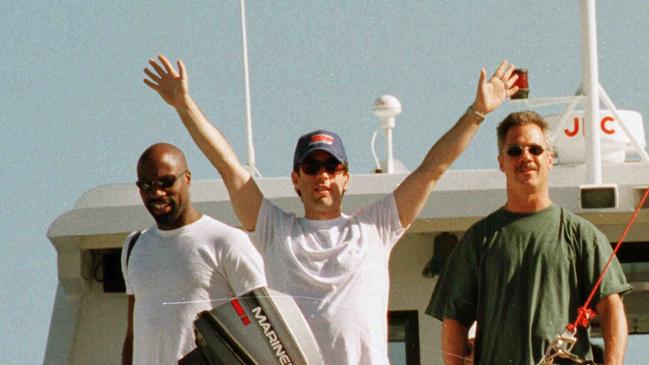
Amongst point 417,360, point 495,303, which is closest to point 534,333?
point 495,303

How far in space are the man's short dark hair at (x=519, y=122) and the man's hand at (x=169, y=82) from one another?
1.05 meters

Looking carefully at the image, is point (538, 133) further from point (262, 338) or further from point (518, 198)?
point (262, 338)

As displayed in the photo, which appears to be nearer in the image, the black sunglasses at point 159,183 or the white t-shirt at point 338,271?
the white t-shirt at point 338,271

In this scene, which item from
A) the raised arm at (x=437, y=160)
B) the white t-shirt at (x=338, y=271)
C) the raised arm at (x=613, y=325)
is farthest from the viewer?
the raised arm at (x=437, y=160)

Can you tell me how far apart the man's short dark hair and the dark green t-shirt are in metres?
0.23

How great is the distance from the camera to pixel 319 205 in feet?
18.8

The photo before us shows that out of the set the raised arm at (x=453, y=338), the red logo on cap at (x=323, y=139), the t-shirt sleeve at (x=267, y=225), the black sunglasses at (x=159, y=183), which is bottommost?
the raised arm at (x=453, y=338)

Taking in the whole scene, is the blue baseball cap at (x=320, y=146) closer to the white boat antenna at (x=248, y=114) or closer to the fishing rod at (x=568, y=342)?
the fishing rod at (x=568, y=342)

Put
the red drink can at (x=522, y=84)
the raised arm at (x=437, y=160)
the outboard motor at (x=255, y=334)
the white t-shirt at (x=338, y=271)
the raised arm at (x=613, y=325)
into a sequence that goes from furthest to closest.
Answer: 1. the red drink can at (x=522, y=84)
2. the raised arm at (x=437, y=160)
3. the raised arm at (x=613, y=325)
4. the white t-shirt at (x=338, y=271)
5. the outboard motor at (x=255, y=334)

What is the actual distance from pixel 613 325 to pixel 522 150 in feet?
2.07

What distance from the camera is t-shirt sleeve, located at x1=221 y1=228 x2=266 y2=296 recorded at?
5.76 m

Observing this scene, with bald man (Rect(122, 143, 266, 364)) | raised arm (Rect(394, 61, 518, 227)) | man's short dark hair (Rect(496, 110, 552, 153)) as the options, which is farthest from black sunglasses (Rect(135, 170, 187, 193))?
man's short dark hair (Rect(496, 110, 552, 153))

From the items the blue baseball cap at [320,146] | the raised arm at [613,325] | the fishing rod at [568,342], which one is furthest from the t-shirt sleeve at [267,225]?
the raised arm at [613,325]

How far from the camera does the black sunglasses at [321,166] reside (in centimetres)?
574
